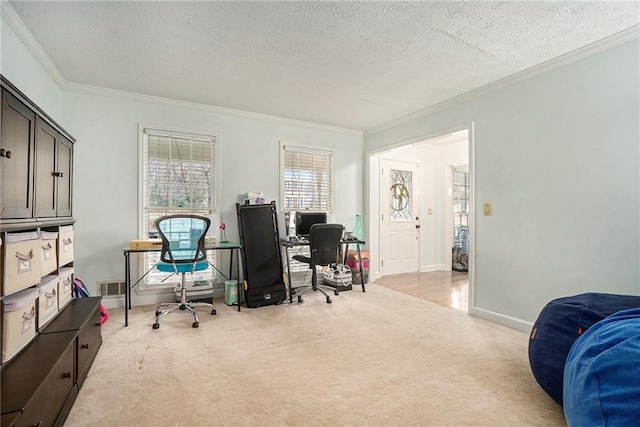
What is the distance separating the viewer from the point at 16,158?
156 centimetres

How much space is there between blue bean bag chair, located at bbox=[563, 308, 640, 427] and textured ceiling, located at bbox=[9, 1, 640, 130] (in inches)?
80.2

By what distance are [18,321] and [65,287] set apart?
0.86 meters

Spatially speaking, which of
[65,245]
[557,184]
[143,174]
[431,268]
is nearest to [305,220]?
[143,174]

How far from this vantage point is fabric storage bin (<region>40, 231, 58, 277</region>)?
6.12 ft

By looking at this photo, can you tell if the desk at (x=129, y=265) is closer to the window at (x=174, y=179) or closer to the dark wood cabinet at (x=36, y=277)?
the window at (x=174, y=179)

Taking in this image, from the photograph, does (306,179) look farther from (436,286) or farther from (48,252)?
(48,252)

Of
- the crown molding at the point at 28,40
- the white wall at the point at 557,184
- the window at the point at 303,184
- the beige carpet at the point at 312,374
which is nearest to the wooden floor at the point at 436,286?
the white wall at the point at 557,184

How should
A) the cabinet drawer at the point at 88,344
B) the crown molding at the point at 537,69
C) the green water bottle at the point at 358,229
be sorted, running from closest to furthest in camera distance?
the cabinet drawer at the point at 88,344 → the crown molding at the point at 537,69 → the green water bottle at the point at 358,229

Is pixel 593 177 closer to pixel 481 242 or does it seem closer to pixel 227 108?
pixel 481 242

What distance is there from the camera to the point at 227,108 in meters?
4.21

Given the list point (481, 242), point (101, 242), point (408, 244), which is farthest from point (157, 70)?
point (408, 244)

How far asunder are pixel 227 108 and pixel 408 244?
13.0 feet

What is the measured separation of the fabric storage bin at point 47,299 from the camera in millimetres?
1822

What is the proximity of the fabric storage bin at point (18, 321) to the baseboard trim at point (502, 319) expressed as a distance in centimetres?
377
